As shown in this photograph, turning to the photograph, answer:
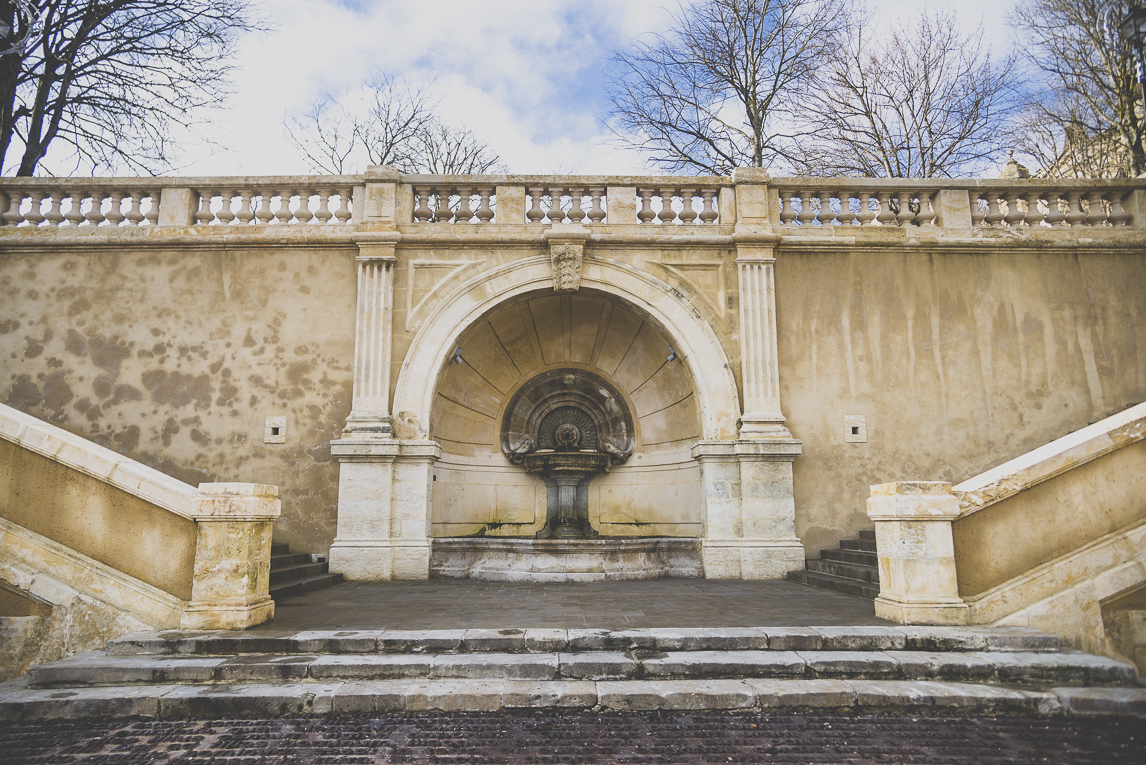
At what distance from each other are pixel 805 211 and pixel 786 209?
27 cm

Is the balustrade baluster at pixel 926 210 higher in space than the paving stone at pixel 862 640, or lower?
higher

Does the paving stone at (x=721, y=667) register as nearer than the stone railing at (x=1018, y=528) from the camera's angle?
Yes

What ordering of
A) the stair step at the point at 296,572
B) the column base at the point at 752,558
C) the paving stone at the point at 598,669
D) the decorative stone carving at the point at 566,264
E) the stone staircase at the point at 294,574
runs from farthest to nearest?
the decorative stone carving at the point at 566,264 < the column base at the point at 752,558 < the stair step at the point at 296,572 < the stone staircase at the point at 294,574 < the paving stone at the point at 598,669

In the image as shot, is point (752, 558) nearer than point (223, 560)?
No

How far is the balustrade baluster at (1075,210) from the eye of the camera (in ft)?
29.7

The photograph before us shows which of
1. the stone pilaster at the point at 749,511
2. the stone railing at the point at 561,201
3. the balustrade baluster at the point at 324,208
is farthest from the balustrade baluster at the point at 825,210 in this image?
the balustrade baluster at the point at 324,208

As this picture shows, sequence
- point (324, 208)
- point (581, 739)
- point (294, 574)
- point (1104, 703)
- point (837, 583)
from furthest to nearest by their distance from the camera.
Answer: point (324, 208), point (294, 574), point (837, 583), point (1104, 703), point (581, 739)

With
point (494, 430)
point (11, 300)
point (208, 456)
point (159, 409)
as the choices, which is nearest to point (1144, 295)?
point (494, 430)

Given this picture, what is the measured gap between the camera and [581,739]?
3365mm

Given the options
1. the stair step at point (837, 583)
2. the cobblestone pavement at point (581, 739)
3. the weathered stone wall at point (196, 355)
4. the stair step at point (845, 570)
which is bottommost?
the cobblestone pavement at point (581, 739)

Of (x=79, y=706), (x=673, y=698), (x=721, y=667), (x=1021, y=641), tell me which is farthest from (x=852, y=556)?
(x=79, y=706)

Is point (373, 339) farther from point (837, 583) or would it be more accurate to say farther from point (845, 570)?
point (845, 570)

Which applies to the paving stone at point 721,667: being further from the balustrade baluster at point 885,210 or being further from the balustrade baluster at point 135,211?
the balustrade baluster at point 135,211

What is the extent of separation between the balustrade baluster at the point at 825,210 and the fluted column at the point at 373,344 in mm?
6049
